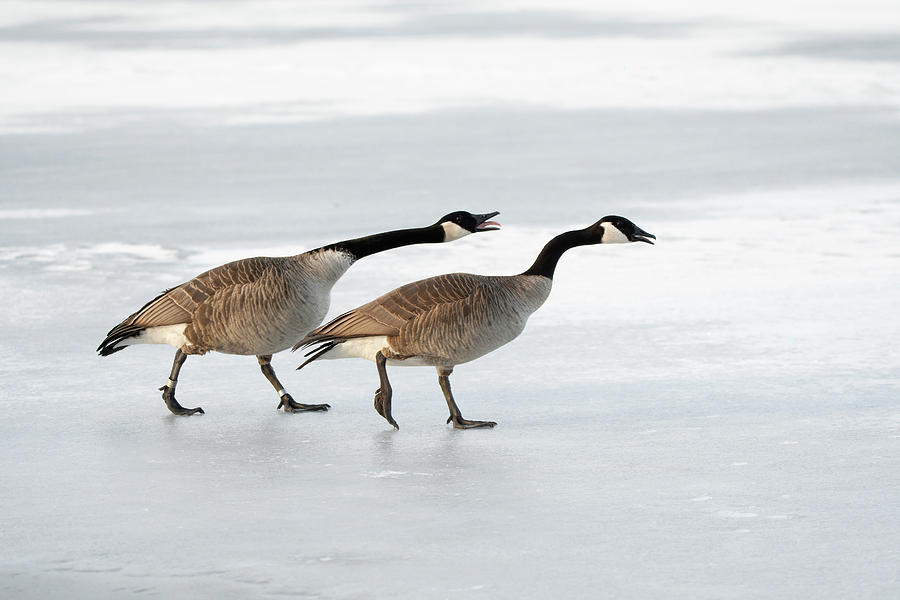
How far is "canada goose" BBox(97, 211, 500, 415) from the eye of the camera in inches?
261

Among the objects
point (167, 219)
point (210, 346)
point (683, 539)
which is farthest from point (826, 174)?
point (683, 539)

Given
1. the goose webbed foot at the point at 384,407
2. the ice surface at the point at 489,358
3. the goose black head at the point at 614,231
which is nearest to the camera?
the ice surface at the point at 489,358

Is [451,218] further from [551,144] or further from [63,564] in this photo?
[551,144]

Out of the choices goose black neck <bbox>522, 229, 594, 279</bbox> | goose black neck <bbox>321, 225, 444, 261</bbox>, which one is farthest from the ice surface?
goose black neck <bbox>321, 225, 444, 261</bbox>

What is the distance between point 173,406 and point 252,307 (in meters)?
0.60

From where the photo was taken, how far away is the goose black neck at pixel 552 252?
6691 mm

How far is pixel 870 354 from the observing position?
7574mm

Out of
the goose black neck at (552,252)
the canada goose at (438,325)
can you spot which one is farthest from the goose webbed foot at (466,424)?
the goose black neck at (552,252)

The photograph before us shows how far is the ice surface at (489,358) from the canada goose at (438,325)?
0.30 meters

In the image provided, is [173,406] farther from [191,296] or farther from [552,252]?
[552,252]

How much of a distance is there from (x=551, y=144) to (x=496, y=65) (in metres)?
8.24

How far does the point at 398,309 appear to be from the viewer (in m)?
6.45

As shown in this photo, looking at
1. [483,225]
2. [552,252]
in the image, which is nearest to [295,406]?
[483,225]

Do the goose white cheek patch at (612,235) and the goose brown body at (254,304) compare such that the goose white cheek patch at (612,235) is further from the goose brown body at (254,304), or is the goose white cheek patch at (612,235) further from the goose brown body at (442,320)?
the goose brown body at (254,304)
